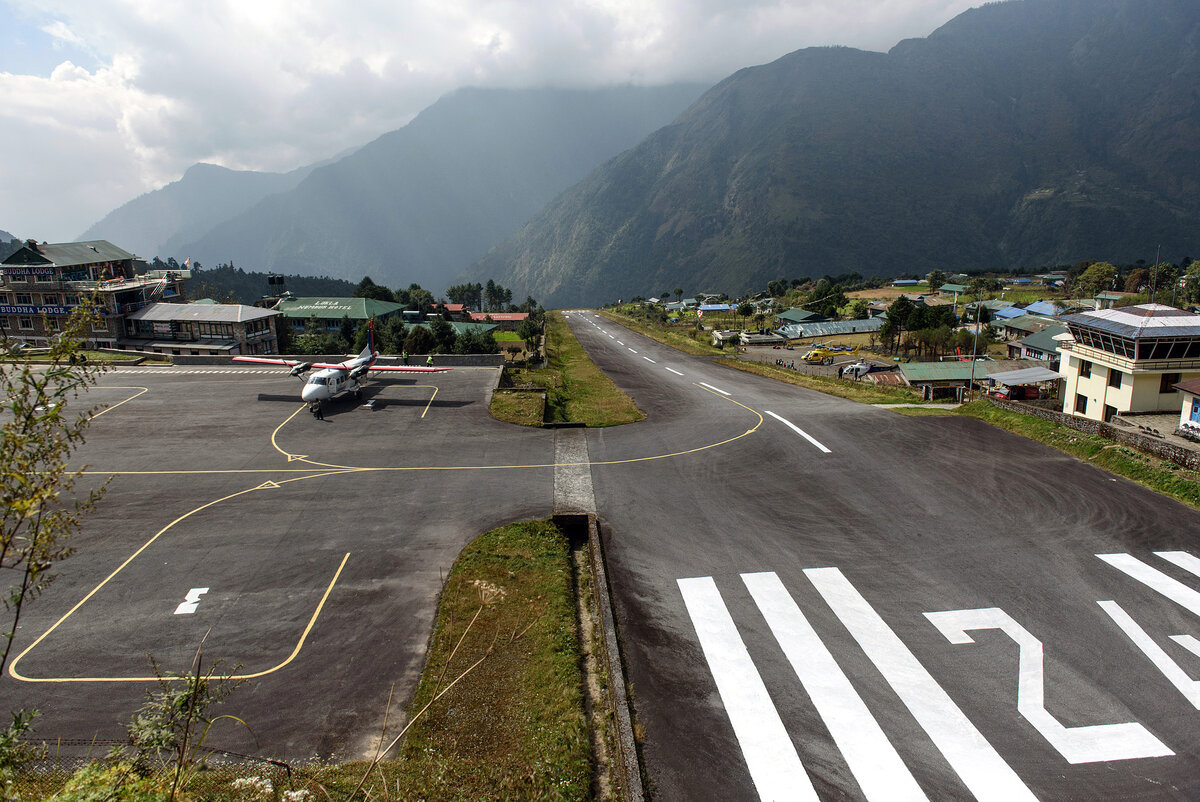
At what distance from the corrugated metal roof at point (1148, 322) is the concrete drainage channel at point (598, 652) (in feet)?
141

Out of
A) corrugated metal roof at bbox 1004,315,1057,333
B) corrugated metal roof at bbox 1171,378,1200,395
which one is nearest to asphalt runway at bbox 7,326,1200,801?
corrugated metal roof at bbox 1171,378,1200,395

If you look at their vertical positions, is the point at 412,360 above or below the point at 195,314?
below

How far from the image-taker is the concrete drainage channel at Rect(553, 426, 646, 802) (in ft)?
49.0

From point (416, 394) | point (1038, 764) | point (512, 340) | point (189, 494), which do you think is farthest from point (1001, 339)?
point (189, 494)

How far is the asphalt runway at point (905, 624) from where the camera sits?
15.4m

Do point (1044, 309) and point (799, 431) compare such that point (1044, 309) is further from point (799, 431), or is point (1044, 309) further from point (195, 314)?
point (195, 314)

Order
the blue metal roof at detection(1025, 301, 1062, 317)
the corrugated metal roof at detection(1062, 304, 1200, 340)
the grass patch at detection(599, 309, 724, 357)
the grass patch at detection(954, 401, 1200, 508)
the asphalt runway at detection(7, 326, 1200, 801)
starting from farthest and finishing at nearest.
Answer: the blue metal roof at detection(1025, 301, 1062, 317), the grass patch at detection(599, 309, 724, 357), the corrugated metal roof at detection(1062, 304, 1200, 340), the grass patch at detection(954, 401, 1200, 508), the asphalt runway at detection(7, 326, 1200, 801)

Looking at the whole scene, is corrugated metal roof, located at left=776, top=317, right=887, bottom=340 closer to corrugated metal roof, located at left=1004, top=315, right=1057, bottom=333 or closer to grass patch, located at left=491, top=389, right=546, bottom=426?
corrugated metal roof, located at left=1004, top=315, right=1057, bottom=333

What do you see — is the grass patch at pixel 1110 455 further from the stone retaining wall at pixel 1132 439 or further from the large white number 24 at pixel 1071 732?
the large white number 24 at pixel 1071 732

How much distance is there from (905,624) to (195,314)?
3551 inches

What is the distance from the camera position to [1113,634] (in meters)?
20.0

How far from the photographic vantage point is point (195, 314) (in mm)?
80312

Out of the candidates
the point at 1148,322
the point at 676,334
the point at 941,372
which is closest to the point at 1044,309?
the point at 941,372

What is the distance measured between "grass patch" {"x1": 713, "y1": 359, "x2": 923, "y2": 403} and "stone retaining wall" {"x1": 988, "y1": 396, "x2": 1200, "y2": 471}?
10.7 metres
